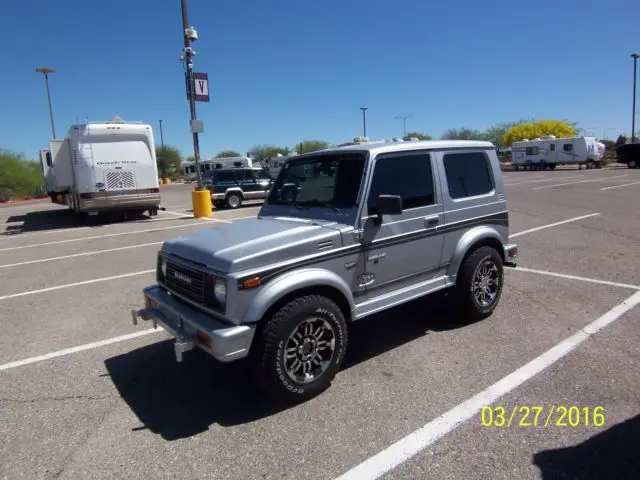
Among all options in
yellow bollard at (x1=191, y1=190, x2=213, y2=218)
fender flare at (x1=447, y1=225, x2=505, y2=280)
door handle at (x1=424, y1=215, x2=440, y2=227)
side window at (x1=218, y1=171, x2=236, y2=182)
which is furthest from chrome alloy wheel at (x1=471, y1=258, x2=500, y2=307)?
side window at (x1=218, y1=171, x2=236, y2=182)

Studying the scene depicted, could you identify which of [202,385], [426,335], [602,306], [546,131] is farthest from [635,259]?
[546,131]

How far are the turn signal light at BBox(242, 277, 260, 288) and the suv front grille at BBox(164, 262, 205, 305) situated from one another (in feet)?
1.33

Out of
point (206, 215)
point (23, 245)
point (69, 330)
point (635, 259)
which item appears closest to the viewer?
point (69, 330)

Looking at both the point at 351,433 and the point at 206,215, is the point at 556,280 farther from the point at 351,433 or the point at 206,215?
the point at 206,215

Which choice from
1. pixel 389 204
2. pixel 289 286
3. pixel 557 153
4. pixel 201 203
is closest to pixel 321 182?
pixel 389 204

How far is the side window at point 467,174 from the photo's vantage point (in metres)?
4.60

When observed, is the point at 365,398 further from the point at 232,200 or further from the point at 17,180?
the point at 17,180

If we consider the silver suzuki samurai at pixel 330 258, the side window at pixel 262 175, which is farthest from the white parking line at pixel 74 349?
the side window at pixel 262 175

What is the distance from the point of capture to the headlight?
3.15 m

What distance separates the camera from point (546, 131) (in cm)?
7731

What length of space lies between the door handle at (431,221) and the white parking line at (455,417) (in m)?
1.49

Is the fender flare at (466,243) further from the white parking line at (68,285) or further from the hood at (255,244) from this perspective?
the white parking line at (68,285)

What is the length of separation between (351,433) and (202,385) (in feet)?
4.70
